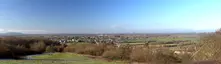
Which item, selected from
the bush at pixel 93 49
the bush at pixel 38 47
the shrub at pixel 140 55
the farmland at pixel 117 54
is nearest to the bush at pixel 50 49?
the farmland at pixel 117 54

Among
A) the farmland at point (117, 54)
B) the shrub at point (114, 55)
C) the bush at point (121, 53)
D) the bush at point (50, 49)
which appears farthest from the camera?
the bush at point (50, 49)

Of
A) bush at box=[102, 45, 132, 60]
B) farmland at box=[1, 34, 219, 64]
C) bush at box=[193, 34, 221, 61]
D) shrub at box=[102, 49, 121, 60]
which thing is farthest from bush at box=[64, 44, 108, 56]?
bush at box=[193, 34, 221, 61]

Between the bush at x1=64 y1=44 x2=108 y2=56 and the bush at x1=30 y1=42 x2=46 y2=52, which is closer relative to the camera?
the bush at x1=64 y1=44 x2=108 y2=56

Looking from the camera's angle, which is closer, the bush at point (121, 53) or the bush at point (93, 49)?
the bush at point (121, 53)

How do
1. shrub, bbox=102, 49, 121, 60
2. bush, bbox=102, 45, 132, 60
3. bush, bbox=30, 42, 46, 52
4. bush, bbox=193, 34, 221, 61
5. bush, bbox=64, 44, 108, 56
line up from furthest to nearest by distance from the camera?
bush, bbox=30, 42, 46, 52 < bush, bbox=64, 44, 108, 56 < shrub, bbox=102, 49, 121, 60 < bush, bbox=102, 45, 132, 60 < bush, bbox=193, 34, 221, 61

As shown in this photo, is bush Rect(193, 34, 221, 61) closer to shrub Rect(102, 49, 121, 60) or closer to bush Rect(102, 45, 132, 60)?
bush Rect(102, 45, 132, 60)

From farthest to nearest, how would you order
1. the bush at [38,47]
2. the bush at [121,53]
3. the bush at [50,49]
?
1. the bush at [50,49]
2. the bush at [38,47]
3. the bush at [121,53]

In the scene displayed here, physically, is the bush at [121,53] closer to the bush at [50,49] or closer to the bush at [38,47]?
the bush at [50,49]

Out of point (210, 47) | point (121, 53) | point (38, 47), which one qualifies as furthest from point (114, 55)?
point (210, 47)

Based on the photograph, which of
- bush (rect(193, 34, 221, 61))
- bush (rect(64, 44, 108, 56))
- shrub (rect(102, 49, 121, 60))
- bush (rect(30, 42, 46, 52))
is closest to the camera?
bush (rect(193, 34, 221, 61))

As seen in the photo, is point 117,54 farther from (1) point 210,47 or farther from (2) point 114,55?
(1) point 210,47

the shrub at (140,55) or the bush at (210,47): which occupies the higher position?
the bush at (210,47)
